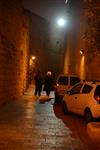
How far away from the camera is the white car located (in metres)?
13.4

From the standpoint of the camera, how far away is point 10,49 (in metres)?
21.6

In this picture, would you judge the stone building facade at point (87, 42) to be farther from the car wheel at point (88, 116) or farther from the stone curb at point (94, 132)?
the stone curb at point (94, 132)

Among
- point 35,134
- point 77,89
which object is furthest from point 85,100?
point 35,134

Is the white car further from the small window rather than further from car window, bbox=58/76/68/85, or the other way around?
car window, bbox=58/76/68/85

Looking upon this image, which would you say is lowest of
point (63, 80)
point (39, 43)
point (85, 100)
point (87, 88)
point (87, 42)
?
point (63, 80)

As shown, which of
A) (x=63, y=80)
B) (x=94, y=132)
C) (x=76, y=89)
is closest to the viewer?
(x=94, y=132)

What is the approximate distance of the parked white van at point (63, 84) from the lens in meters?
23.1

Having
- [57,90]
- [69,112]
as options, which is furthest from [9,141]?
[57,90]

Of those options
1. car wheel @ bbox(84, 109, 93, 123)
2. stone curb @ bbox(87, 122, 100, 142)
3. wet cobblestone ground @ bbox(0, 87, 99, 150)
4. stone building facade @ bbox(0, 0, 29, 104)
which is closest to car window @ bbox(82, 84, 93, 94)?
car wheel @ bbox(84, 109, 93, 123)

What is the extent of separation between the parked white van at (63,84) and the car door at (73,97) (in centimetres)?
634

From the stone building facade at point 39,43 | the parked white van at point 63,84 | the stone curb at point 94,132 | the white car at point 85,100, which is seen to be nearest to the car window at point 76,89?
the white car at point 85,100

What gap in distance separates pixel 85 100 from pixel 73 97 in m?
1.75

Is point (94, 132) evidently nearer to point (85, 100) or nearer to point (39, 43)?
point (85, 100)

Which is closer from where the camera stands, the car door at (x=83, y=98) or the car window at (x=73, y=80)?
the car door at (x=83, y=98)
